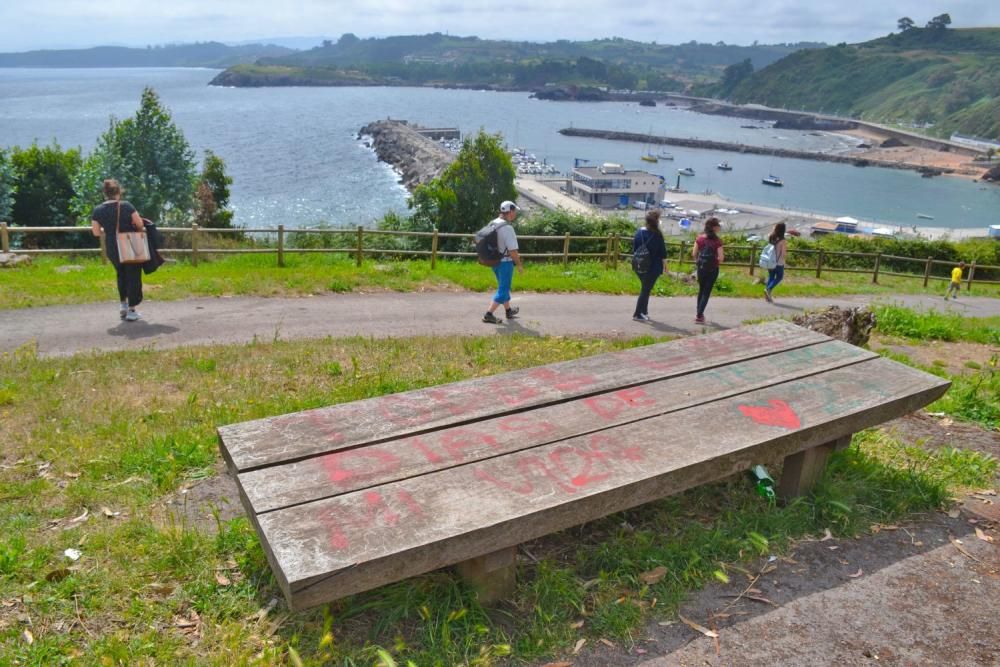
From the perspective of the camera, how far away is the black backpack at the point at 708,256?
418 inches

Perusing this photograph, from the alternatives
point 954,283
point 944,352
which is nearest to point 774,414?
point 944,352

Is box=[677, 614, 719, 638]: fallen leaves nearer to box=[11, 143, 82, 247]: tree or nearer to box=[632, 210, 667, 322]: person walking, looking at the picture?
box=[632, 210, 667, 322]: person walking

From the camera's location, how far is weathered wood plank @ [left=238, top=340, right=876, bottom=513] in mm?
3197

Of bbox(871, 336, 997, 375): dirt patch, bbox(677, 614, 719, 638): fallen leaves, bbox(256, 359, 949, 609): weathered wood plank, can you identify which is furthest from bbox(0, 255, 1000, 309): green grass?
bbox(677, 614, 719, 638): fallen leaves

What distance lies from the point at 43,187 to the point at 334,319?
98.9ft

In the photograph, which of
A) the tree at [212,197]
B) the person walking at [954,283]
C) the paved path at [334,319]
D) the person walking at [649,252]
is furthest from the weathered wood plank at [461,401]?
the tree at [212,197]

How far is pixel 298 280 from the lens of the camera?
39.5ft

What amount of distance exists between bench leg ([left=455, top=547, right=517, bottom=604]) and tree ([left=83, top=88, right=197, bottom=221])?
35.5 m

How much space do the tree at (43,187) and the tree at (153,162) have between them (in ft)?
5.89

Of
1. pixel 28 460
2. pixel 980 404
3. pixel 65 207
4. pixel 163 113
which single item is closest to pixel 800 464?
pixel 980 404

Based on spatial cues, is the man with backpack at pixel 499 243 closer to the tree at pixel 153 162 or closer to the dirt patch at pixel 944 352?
the dirt patch at pixel 944 352

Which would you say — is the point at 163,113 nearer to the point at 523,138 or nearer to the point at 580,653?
the point at 580,653

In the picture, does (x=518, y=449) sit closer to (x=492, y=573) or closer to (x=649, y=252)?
(x=492, y=573)

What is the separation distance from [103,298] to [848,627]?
9.96m
